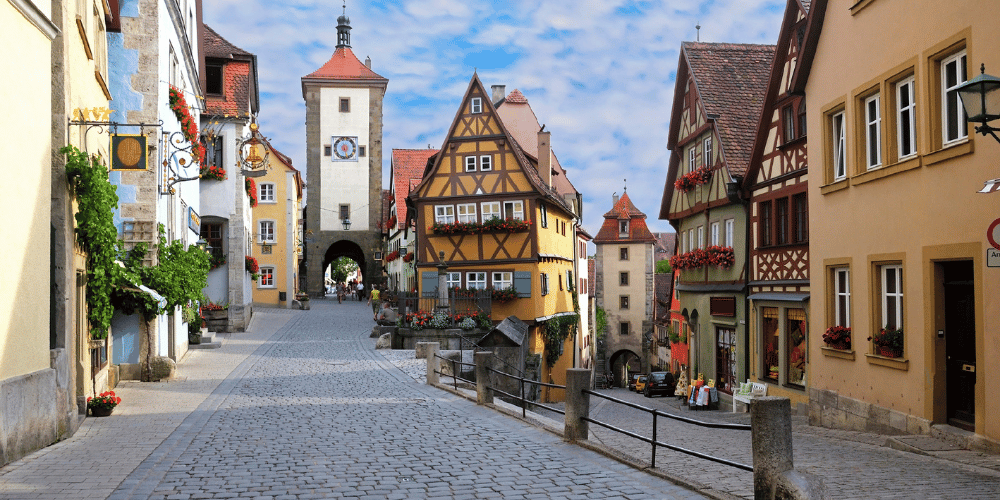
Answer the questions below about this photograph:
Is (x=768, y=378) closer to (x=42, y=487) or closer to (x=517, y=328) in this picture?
(x=517, y=328)

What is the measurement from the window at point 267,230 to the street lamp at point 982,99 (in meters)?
43.1

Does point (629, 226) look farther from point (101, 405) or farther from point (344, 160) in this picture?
point (101, 405)

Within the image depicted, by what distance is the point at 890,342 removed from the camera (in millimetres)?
12727

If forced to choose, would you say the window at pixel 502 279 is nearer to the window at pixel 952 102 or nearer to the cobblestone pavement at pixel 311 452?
the cobblestone pavement at pixel 311 452

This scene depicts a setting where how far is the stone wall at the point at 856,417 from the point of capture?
12188 mm

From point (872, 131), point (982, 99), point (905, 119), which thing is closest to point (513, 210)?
point (872, 131)

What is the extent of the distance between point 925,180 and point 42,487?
432 inches

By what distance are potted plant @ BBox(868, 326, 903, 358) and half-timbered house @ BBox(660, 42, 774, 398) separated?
798 centimetres

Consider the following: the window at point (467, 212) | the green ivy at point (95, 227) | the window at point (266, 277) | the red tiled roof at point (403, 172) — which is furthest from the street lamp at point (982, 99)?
the window at point (266, 277)

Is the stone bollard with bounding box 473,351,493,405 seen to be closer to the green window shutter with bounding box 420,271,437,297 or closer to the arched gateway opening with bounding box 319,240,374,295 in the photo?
the green window shutter with bounding box 420,271,437,297

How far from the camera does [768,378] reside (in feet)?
65.0

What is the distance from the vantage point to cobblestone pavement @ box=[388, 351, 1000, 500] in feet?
25.3

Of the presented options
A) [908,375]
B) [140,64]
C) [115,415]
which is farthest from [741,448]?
[140,64]

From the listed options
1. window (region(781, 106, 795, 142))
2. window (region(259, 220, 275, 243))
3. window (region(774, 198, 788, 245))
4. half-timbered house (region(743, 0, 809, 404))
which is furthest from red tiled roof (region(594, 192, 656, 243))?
window (region(781, 106, 795, 142))
